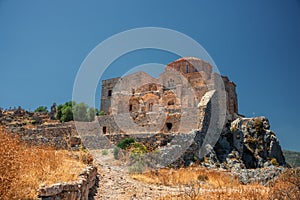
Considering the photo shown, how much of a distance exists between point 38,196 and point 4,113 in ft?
119

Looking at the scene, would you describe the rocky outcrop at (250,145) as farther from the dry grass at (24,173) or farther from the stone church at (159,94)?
the dry grass at (24,173)

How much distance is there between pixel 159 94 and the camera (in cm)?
2733

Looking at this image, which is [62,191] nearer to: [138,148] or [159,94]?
[138,148]

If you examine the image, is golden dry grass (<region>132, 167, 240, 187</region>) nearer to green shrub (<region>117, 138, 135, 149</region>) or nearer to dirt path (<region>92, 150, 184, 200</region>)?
dirt path (<region>92, 150, 184, 200</region>)

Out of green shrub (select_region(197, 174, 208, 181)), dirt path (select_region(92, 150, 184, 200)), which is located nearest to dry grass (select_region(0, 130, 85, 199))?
dirt path (select_region(92, 150, 184, 200))

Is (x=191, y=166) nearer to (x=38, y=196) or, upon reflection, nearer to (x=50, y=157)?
(x=50, y=157)

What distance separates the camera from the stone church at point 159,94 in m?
19.0

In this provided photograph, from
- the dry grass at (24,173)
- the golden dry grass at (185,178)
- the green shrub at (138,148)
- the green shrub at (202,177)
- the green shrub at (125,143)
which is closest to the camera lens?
the dry grass at (24,173)

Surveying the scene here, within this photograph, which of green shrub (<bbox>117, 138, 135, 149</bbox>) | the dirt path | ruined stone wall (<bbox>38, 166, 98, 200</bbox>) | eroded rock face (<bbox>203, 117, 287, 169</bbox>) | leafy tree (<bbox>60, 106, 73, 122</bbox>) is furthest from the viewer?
leafy tree (<bbox>60, 106, 73, 122</bbox>)

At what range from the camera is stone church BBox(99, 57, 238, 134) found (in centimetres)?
1897

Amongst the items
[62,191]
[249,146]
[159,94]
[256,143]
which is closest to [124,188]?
[62,191]

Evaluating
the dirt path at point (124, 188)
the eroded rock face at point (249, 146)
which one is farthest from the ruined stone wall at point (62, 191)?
the eroded rock face at point (249, 146)

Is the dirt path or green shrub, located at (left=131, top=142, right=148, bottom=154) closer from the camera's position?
the dirt path

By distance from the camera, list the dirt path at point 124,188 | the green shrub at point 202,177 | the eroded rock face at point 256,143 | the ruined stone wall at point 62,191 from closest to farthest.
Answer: the ruined stone wall at point 62,191 < the dirt path at point 124,188 < the green shrub at point 202,177 < the eroded rock face at point 256,143
